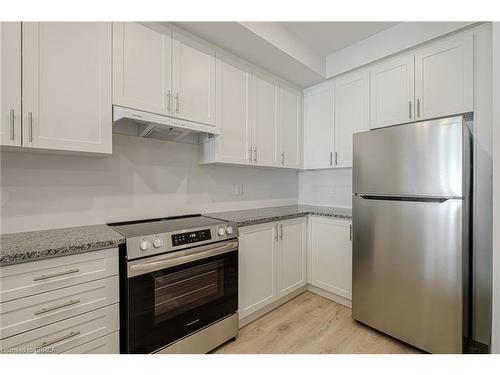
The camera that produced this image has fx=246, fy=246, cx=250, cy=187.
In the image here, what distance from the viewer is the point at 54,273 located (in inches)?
45.9

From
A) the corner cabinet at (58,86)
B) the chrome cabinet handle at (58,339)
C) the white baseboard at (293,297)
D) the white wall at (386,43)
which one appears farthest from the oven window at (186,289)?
the white wall at (386,43)

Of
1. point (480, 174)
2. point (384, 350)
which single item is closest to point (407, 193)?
point (480, 174)

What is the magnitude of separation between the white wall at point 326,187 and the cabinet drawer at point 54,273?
238cm

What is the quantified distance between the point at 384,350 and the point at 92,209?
7.61ft

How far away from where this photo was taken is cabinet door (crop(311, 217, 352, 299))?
2.35 meters

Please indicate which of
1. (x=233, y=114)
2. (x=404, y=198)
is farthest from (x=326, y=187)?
(x=233, y=114)

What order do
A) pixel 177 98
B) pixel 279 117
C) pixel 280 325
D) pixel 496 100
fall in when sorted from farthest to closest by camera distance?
pixel 279 117 → pixel 280 325 → pixel 177 98 → pixel 496 100

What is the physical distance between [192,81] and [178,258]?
1.32 meters

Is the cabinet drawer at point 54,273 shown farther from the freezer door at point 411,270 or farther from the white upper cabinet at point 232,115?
the freezer door at point 411,270

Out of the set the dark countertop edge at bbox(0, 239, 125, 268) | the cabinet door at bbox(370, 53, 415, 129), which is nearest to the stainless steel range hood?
the dark countertop edge at bbox(0, 239, 125, 268)

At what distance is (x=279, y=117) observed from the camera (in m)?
2.68

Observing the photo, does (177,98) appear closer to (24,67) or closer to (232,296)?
(24,67)

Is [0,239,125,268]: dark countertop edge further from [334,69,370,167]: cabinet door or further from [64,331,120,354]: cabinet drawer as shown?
[334,69,370,167]: cabinet door

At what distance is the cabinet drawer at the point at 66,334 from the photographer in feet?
3.58
